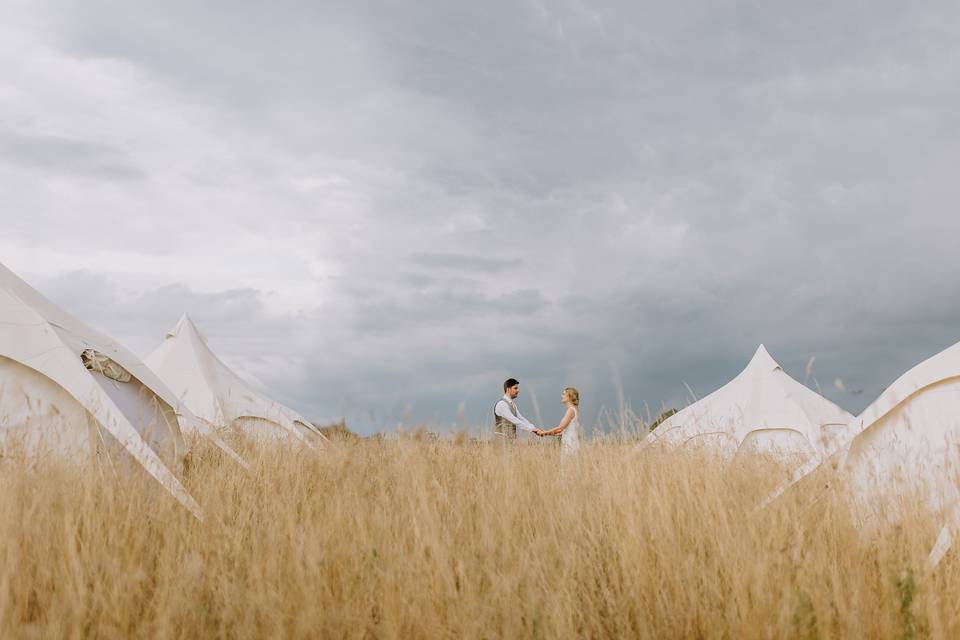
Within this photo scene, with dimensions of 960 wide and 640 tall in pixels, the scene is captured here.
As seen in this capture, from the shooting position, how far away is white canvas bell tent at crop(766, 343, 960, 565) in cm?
509

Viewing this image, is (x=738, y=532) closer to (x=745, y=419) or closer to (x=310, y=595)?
(x=310, y=595)

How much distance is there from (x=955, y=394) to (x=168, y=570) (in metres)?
4.81

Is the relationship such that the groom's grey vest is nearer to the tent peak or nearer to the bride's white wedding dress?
the bride's white wedding dress

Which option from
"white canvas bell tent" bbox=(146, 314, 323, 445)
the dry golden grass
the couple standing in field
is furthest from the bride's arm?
"white canvas bell tent" bbox=(146, 314, 323, 445)

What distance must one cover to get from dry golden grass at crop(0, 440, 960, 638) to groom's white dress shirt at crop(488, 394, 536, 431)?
464cm

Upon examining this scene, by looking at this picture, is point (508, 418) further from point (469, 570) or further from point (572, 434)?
point (469, 570)

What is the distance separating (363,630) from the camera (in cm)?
295

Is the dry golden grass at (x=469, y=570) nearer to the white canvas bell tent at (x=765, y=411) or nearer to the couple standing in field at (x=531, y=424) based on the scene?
the couple standing in field at (x=531, y=424)

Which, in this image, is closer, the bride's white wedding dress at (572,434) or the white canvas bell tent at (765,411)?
the bride's white wedding dress at (572,434)

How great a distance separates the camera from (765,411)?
16688 millimetres

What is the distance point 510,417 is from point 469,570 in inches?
255

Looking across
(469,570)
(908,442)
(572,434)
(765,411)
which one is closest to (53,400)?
(469,570)

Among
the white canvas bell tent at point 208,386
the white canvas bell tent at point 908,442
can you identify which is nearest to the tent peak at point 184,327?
the white canvas bell tent at point 208,386

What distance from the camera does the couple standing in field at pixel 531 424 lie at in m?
8.56
